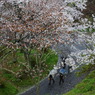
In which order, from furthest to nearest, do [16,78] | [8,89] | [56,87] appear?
[16,78]
[56,87]
[8,89]

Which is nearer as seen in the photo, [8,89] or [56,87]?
[8,89]

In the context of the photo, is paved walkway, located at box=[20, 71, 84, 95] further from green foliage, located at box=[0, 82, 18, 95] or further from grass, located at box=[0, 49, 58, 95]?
green foliage, located at box=[0, 82, 18, 95]

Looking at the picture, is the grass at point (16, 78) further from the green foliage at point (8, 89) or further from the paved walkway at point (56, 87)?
the paved walkway at point (56, 87)

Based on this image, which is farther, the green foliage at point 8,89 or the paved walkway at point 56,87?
the paved walkway at point 56,87

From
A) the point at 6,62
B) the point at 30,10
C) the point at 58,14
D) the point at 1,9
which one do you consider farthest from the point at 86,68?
the point at 6,62

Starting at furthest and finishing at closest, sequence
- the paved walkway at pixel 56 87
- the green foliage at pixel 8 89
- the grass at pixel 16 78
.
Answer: the grass at pixel 16 78 < the paved walkway at pixel 56 87 < the green foliage at pixel 8 89

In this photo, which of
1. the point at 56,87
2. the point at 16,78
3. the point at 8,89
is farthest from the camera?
the point at 16,78

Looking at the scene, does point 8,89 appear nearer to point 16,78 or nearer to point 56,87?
point 16,78

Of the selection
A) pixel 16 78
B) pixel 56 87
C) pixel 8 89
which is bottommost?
pixel 56 87

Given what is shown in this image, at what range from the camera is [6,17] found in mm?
11984

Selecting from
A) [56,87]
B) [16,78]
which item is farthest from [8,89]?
[56,87]

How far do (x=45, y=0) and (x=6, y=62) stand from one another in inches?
328

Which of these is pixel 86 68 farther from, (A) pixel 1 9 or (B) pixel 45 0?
(A) pixel 1 9

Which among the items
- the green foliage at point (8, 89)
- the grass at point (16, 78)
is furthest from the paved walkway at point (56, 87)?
the green foliage at point (8, 89)
